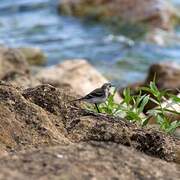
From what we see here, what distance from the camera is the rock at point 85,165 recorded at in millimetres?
3244

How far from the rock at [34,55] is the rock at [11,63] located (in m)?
2.64

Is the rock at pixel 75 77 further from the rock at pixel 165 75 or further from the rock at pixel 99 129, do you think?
the rock at pixel 99 129

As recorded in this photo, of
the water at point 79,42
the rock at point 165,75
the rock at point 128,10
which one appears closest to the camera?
the rock at point 165,75

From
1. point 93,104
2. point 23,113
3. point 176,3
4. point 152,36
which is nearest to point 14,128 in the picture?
point 23,113

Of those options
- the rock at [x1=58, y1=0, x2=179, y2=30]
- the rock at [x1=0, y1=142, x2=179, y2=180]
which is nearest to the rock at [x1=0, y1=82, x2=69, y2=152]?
the rock at [x1=0, y1=142, x2=179, y2=180]

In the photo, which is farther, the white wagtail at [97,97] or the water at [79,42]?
the water at [79,42]

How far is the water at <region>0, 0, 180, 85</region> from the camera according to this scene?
15.9 m

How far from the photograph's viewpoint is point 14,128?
167 inches

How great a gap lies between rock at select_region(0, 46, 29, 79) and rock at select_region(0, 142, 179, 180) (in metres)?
7.89

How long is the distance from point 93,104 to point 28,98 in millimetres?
1229

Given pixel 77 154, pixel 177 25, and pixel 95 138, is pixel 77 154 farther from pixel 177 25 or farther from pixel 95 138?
pixel 177 25

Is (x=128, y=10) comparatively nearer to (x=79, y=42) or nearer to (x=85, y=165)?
(x=79, y=42)

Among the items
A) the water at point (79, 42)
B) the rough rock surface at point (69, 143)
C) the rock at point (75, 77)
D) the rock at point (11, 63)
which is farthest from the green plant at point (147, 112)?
the water at point (79, 42)

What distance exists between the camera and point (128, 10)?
1978 cm
